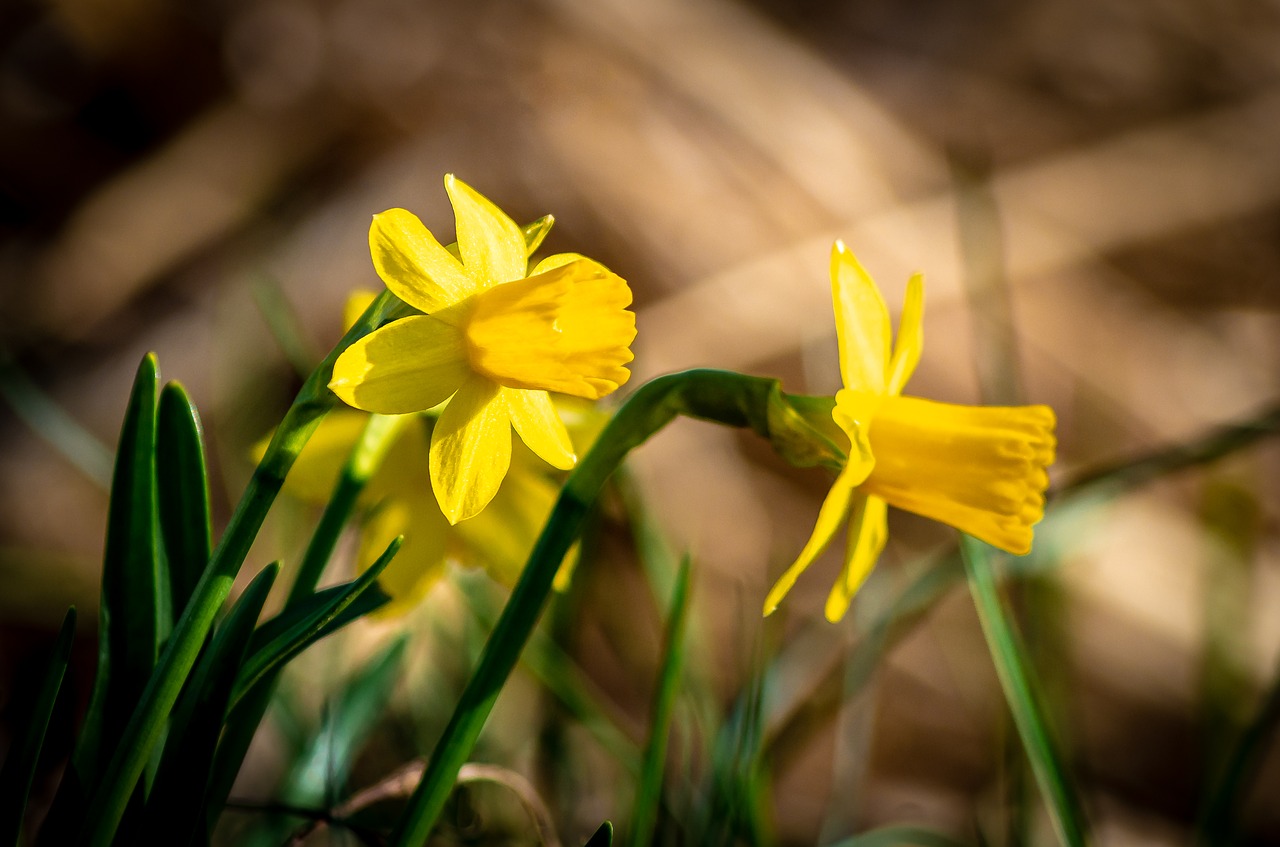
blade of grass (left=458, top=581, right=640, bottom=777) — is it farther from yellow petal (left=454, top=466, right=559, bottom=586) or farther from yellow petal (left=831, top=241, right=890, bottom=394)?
yellow petal (left=831, top=241, right=890, bottom=394)

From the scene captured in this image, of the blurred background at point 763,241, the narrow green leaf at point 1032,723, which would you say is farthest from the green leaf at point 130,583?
the blurred background at point 763,241

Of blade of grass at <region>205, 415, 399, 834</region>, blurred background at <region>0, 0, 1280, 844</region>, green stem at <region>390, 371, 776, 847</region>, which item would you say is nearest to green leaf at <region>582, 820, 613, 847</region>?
green stem at <region>390, 371, 776, 847</region>

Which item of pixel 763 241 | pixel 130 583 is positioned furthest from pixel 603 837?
pixel 763 241

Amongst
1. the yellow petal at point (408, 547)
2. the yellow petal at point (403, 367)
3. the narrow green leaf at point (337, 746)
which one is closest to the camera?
the yellow petal at point (403, 367)

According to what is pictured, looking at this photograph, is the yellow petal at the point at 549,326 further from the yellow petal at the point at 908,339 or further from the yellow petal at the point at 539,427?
the yellow petal at the point at 908,339

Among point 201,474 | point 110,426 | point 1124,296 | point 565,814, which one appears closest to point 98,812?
point 201,474

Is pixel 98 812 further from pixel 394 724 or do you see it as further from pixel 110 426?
pixel 110 426
